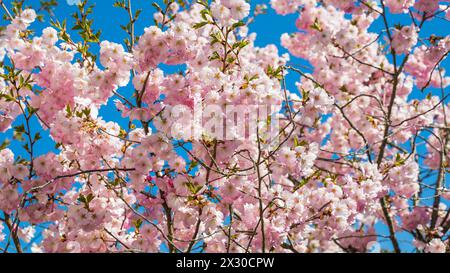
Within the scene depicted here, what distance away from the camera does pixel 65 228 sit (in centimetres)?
441

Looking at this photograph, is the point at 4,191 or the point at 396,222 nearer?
the point at 4,191

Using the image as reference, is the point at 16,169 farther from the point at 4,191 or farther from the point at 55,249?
the point at 55,249

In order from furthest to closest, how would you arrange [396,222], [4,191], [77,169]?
[396,222] < [77,169] < [4,191]

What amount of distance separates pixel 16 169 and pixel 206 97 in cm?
159

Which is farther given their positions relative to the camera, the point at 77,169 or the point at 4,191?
the point at 77,169

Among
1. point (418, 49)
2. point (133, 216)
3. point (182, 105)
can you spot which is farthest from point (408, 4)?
point (133, 216)

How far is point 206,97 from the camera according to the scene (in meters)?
3.45

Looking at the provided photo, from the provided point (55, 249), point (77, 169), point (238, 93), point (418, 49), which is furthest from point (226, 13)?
point (418, 49)

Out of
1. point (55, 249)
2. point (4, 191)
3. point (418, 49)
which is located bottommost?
point (55, 249)

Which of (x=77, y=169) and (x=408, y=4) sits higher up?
(x=408, y=4)

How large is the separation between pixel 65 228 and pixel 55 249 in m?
0.18
